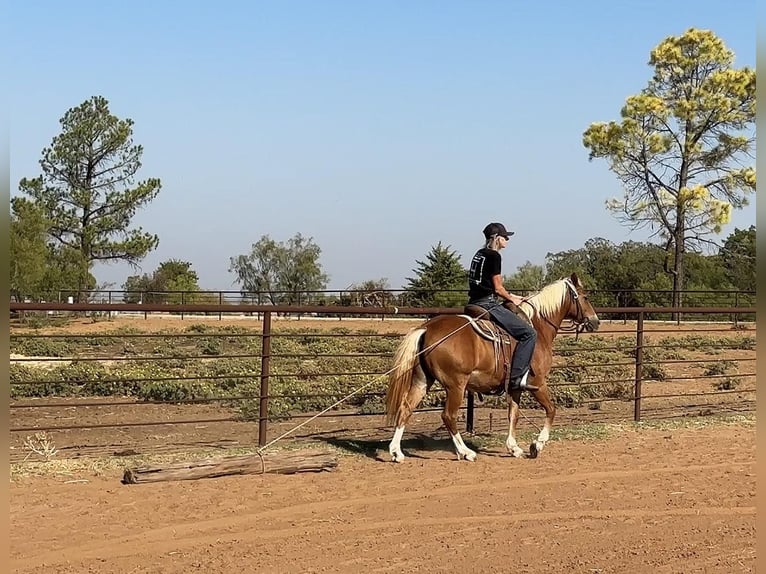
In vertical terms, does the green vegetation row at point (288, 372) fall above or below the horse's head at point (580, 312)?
below

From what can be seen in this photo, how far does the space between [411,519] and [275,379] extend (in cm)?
1022

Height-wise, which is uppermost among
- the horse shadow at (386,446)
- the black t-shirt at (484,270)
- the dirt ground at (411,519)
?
the black t-shirt at (484,270)

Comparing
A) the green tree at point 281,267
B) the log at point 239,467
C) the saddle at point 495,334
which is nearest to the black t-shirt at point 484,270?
the saddle at point 495,334

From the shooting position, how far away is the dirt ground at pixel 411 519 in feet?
16.0

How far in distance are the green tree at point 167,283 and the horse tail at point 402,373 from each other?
3020cm

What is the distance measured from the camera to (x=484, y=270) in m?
7.70

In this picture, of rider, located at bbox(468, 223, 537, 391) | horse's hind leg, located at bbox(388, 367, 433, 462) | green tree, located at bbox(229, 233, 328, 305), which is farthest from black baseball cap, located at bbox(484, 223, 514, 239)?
green tree, located at bbox(229, 233, 328, 305)

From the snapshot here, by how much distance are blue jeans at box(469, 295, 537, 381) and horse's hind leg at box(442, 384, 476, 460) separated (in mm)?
606

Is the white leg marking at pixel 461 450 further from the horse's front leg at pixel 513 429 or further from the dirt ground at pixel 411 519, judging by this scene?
the horse's front leg at pixel 513 429

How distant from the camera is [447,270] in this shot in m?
36.2

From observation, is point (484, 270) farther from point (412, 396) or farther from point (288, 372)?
point (288, 372)

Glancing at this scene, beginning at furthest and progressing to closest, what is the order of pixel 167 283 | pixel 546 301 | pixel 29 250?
pixel 167 283, pixel 29 250, pixel 546 301

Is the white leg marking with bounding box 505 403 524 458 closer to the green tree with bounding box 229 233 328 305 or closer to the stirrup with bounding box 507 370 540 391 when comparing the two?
the stirrup with bounding box 507 370 540 391

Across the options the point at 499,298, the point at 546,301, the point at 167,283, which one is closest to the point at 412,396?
the point at 499,298
